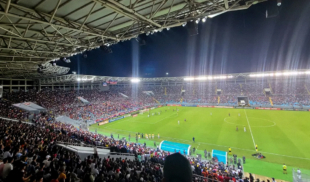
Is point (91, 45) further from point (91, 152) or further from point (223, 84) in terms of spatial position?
point (223, 84)

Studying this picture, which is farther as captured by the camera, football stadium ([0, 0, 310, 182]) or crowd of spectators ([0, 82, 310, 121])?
crowd of spectators ([0, 82, 310, 121])

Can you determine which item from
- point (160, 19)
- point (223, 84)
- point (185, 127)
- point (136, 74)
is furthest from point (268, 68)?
point (160, 19)

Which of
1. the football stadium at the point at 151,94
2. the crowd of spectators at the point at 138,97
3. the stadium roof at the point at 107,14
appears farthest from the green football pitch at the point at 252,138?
the stadium roof at the point at 107,14

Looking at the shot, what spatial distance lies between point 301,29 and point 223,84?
98.1 ft

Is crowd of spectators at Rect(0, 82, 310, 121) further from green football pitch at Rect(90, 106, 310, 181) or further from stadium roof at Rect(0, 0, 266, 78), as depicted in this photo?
stadium roof at Rect(0, 0, 266, 78)

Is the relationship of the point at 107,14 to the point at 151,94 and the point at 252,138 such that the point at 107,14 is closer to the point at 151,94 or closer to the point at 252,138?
the point at 252,138

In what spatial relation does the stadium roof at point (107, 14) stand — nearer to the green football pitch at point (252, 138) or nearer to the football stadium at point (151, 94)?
the football stadium at point (151, 94)

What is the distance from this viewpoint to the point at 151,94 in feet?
210

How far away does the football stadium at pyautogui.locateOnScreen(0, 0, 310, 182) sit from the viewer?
717 cm

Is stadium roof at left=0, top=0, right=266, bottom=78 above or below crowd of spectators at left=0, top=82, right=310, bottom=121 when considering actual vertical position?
above

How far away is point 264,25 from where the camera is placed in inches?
1304

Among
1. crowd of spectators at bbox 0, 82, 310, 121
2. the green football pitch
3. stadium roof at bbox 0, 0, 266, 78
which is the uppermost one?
stadium roof at bbox 0, 0, 266, 78

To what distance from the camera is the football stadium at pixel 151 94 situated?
23.5 ft

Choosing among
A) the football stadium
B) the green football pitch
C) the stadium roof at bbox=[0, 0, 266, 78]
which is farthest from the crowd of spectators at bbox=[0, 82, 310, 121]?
the stadium roof at bbox=[0, 0, 266, 78]
